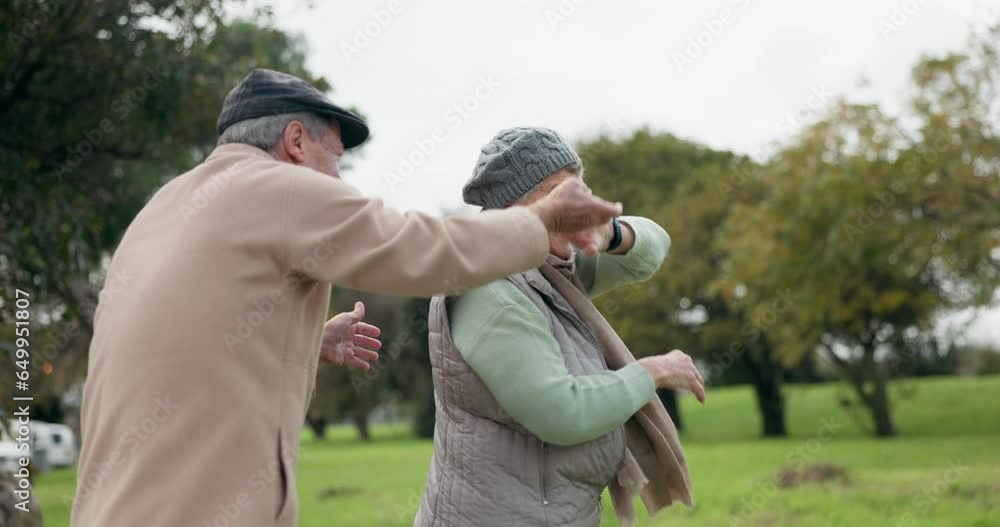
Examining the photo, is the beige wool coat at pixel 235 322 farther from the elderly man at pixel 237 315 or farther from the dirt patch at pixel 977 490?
the dirt patch at pixel 977 490

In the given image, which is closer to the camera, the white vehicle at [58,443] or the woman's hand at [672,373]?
the woman's hand at [672,373]

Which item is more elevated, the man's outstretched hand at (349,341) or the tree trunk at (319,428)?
the man's outstretched hand at (349,341)

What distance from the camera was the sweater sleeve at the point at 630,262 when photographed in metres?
3.45

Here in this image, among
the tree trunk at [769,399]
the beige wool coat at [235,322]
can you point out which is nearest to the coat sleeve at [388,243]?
the beige wool coat at [235,322]

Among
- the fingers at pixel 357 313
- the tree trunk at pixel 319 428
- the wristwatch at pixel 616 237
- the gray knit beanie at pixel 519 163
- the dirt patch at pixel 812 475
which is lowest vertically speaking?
the tree trunk at pixel 319 428

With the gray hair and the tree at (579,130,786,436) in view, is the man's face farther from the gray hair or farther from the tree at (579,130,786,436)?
the tree at (579,130,786,436)

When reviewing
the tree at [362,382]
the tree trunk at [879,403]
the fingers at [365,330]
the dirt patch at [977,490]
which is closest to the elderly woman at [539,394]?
Result: the fingers at [365,330]

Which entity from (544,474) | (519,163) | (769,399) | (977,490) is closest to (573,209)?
(519,163)

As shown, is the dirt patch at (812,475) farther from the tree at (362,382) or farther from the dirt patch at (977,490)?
the tree at (362,382)

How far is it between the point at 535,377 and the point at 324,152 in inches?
30.5

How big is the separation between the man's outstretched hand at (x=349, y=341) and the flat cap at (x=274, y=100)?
79 cm

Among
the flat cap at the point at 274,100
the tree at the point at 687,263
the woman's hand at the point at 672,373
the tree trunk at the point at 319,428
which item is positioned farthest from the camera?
the tree trunk at the point at 319,428

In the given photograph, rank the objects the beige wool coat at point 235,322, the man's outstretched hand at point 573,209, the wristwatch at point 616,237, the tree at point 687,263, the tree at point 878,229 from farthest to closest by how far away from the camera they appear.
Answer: the tree at point 687,263 < the tree at point 878,229 < the wristwatch at point 616,237 < the man's outstretched hand at point 573,209 < the beige wool coat at point 235,322

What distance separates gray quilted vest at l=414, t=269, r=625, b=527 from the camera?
3020 millimetres
